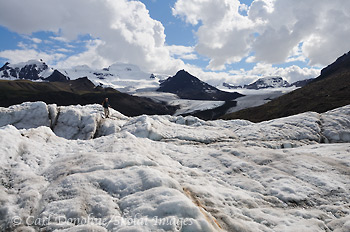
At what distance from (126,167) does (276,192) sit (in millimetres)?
7522

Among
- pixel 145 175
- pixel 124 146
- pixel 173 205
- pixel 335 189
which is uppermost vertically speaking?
pixel 124 146

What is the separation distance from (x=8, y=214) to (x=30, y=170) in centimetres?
291

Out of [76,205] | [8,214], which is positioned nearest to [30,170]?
[8,214]

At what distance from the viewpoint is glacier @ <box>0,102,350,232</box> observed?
7.79 meters

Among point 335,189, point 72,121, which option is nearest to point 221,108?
point 72,121

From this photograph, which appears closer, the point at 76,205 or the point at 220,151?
the point at 76,205

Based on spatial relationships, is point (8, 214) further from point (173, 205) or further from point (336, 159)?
point (336, 159)

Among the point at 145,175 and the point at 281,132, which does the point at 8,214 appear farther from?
the point at 281,132

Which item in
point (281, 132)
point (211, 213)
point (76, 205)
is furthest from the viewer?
point (281, 132)

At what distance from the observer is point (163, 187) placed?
30.1ft

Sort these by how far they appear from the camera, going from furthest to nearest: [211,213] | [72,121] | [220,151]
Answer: [72,121] → [220,151] → [211,213]

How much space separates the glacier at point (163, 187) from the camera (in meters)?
7.79

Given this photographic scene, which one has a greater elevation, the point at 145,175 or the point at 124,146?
the point at 124,146

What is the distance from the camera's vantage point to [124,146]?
13453 mm
